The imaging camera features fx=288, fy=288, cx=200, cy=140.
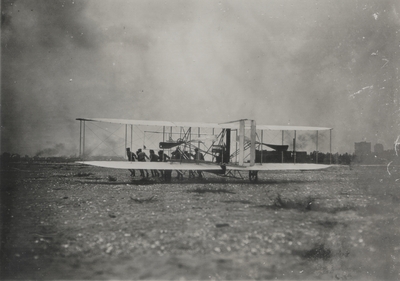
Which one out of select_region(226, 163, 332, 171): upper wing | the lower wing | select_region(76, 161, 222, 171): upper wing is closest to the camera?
select_region(76, 161, 222, 171): upper wing

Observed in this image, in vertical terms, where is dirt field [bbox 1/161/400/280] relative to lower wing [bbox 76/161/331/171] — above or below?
below

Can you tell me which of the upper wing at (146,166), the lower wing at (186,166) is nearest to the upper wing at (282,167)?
the lower wing at (186,166)

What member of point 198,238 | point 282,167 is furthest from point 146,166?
point 198,238

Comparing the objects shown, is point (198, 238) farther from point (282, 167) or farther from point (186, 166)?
point (282, 167)

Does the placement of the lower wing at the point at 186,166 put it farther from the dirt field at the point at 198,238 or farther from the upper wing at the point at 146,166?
the dirt field at the point at 198,238

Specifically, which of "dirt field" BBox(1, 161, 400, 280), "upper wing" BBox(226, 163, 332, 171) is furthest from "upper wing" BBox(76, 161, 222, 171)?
"dirt field" BBox(1, 161, 400, 280)

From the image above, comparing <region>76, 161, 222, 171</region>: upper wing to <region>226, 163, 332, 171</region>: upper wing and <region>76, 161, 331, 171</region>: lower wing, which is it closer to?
<region>76, 161, 331, 171</region>: lower wing

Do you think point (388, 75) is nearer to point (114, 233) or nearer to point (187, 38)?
point (187, 38)

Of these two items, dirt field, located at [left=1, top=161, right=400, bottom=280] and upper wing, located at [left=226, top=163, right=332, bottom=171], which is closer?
dirt field, located at [left=1, top=161, right=400, bottom=280]
